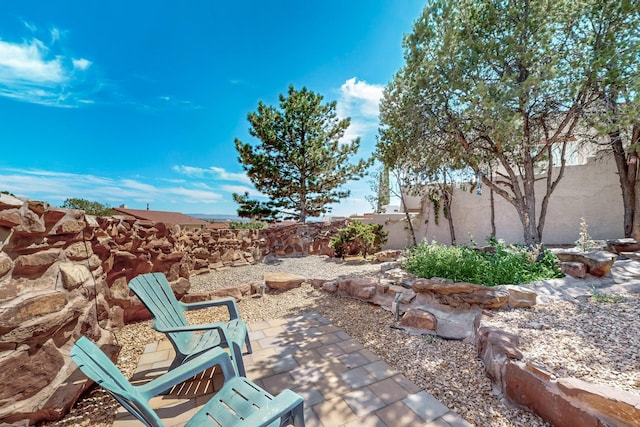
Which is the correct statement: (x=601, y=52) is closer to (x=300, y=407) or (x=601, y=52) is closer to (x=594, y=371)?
(x=594, y=371)

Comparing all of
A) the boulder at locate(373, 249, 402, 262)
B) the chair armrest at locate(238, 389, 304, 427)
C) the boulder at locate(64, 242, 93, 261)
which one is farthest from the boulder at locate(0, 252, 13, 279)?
the boulder at locate(373, 249, 402, 262)

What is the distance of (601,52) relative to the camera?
4.18m

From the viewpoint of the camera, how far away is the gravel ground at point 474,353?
169 cm

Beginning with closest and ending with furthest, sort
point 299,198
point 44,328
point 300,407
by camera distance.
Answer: point 300,407
point 44,328
point 299,198

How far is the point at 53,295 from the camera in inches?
70.9

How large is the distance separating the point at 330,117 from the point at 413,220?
6.17 meters

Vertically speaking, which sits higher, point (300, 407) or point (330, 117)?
point (330, 117)

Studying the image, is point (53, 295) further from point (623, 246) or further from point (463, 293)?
point (623, 246)

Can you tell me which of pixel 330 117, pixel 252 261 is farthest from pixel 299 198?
pixel 252 261

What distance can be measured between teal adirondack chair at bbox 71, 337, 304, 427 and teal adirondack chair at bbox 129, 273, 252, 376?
1.57 ft

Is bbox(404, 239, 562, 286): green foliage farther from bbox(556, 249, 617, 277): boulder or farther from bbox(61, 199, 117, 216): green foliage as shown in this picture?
bbox(61, 199, 117, 216): green foliage

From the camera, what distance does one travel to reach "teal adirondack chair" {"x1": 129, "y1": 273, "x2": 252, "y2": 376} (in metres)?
1.95

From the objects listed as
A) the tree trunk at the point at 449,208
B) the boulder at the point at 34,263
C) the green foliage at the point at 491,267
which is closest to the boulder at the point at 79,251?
the boulder at the point at 34,263

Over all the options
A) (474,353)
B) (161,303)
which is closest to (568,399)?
(474,353)
